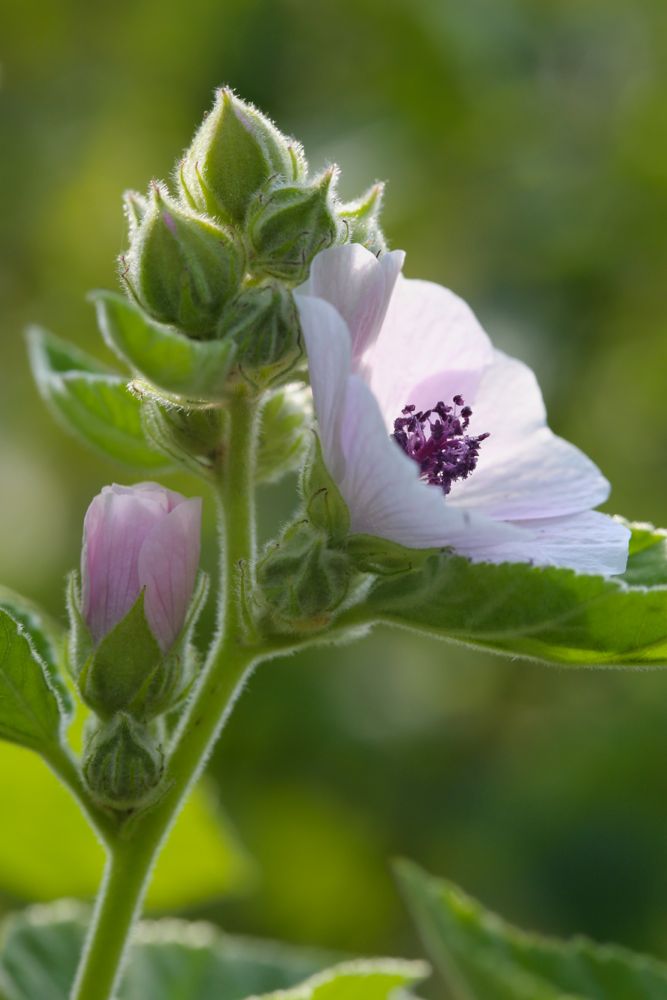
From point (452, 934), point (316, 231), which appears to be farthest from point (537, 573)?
point (452, 934)

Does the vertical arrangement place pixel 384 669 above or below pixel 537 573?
above

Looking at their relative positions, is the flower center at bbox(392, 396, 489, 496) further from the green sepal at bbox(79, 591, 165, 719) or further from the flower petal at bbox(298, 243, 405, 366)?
the green sepal at bbox(79, 591, 165, 719)

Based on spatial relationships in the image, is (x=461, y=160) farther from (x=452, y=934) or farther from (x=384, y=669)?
(x=452, y=934)

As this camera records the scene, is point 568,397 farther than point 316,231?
Yes

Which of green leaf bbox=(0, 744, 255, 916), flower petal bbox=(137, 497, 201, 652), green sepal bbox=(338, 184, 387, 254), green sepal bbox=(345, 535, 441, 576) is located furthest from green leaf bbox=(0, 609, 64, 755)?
green leaf bbox=(0, 744, 255, 916)

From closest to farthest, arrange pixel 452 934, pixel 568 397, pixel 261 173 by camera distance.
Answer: pixel 261 173
pixel 452 934
pixel 568 397

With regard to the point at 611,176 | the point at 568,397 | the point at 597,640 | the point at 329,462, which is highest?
the point at 611,176

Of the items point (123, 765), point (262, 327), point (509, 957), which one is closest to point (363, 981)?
point (509, 957)

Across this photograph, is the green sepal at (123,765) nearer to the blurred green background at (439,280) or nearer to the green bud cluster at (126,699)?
the green bud cluster at (126,699)
